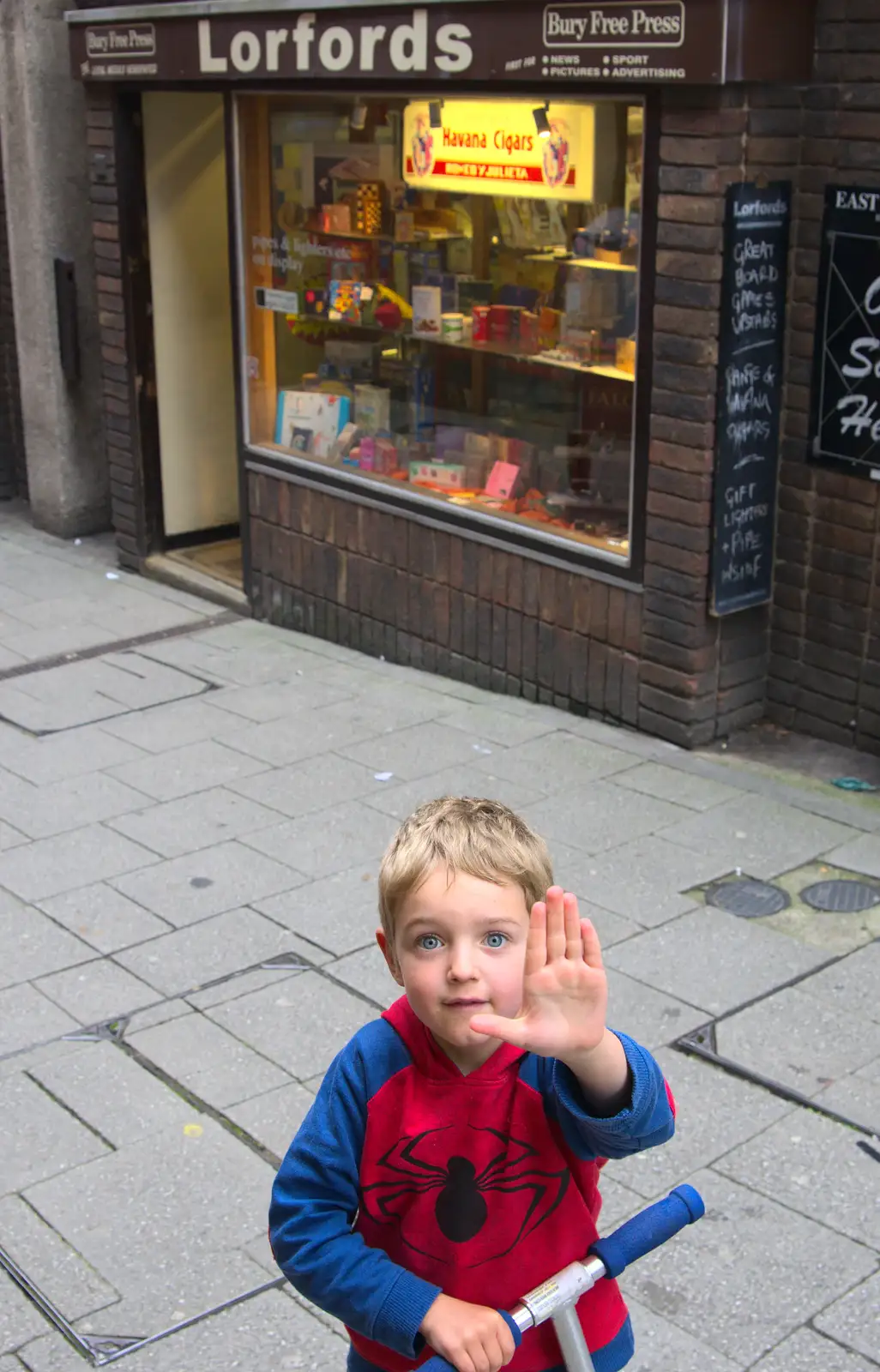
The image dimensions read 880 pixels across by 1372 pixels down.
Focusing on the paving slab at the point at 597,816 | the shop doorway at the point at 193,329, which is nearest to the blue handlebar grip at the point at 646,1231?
the paving slab at the point at 597,816

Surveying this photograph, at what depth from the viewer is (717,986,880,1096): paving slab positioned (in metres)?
4.30

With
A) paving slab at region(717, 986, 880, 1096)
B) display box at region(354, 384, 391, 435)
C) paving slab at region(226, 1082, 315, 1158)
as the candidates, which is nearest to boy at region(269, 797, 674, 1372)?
paving slab at region(226, 1082, 315, 1158)

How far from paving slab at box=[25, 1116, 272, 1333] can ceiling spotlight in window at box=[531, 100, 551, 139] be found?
4.31 metres

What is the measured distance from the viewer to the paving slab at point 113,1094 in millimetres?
4148

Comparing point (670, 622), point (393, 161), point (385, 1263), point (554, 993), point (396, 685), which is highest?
point (393, 161)

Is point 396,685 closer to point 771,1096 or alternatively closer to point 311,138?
point 311,138

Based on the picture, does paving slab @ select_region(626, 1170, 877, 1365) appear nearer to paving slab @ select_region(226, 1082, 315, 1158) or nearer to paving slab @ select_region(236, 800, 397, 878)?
paving slab @ select_region(226, 1082, 315, 1158)

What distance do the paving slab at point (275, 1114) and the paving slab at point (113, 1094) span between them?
15cm

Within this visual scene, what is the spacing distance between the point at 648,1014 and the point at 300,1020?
102 cm

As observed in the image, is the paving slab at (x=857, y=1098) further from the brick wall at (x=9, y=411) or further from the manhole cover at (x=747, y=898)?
the brick wall at (x=9, y=411)

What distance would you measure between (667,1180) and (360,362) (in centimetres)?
522

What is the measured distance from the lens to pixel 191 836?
596cm

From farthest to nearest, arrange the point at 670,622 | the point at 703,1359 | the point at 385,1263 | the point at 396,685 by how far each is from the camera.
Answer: the point at 396,685 → the point at 670,622 → the point at 703,1359 → the point at 385,1263

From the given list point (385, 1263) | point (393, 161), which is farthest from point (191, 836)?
point (385, 1263)
